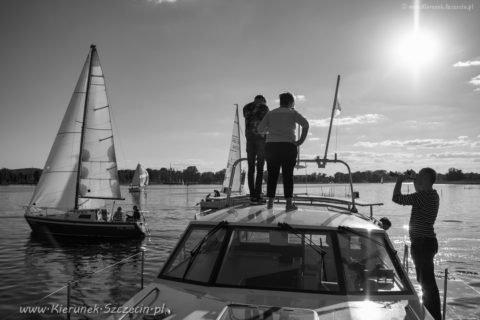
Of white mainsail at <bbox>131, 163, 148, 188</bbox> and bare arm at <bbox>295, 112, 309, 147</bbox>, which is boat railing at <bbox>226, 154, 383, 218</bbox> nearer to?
bare arm at <bbox>295, 112, 309, 147</bbox>

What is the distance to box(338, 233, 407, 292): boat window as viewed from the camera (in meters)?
4.36

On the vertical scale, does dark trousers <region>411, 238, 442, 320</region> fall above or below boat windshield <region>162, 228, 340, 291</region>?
below

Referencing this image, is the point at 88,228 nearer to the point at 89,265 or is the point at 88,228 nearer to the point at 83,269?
the point at 89,265

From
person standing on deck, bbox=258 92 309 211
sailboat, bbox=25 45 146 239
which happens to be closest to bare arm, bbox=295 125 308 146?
person standing on deck, bbox=258 92 309 211

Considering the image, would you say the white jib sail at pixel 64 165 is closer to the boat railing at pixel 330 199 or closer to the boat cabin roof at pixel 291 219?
the boat railing at pixel 330 199

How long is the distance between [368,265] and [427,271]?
2069mm

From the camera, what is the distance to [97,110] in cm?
3077

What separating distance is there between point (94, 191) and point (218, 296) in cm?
2831

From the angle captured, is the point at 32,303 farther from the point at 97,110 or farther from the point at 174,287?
the point at 97,110

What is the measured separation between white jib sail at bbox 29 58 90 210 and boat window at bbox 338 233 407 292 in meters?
27.9

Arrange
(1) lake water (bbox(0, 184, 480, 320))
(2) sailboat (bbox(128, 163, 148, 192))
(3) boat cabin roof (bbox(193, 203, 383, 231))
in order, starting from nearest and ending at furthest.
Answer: (3) boat cabin roof (bbox(193, 203, 383, 231)) → (1) lake water (bbox(0, 184, 480, 320)) → (2) sailboat (bbox(128, 163, 148, 192))

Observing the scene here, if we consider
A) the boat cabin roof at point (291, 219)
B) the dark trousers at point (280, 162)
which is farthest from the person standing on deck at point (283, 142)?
the boat cabin roof at point (291, 219)

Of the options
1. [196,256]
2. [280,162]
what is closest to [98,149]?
[280,162]

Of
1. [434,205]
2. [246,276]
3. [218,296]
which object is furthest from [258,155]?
[218,296]
